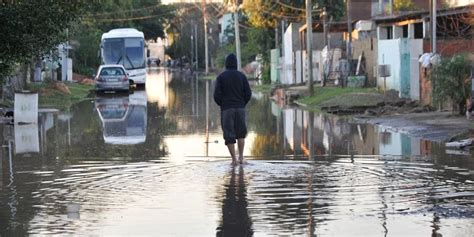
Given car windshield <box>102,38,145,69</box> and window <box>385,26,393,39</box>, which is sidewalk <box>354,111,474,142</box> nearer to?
window <box>385,26,393,39</box>

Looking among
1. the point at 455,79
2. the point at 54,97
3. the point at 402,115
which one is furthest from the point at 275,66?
the point at 455,79

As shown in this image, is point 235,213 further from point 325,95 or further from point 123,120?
point 325,95

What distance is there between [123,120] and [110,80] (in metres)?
21.7

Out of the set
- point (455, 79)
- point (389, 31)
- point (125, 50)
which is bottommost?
point (455, 79)

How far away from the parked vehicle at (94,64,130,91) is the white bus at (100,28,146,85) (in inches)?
249

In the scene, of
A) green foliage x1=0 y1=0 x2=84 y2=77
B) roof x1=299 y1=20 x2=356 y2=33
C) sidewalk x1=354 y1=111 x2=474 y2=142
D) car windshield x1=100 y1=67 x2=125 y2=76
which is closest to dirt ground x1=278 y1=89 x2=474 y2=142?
sidewalk x1=354 y1=111 x2=474 y2=142

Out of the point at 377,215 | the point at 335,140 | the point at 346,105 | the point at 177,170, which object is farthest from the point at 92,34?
the point at 377,215

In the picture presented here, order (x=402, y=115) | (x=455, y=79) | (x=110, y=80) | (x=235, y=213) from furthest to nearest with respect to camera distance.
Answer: (x=110, y=80) → (x=402, y=115) → (x=455, y=79) → (x=235, y=213)

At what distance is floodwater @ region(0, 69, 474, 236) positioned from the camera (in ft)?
31.3

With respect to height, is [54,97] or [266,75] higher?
[266,75]

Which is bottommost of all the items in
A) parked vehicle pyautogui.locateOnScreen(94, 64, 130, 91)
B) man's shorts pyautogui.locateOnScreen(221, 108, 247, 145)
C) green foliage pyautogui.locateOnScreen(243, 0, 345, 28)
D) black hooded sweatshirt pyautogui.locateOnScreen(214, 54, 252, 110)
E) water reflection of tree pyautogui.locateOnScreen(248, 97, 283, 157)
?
water reflection of tree pyautogui.locateOnScreen(248, 97, 283, 157)

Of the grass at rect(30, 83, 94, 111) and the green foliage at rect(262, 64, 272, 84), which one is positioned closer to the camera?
the grass at rect(30, 83, 94, 111)

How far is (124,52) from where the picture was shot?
57188 mm

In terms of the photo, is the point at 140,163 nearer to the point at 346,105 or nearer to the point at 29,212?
the point at 29,212
